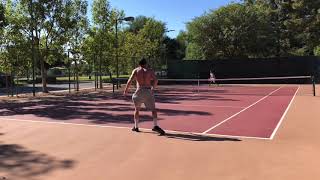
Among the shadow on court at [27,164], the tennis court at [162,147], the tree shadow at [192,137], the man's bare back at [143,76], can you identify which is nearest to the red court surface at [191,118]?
the tennis court at [162,147]

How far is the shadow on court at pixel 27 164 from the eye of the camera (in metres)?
7.51

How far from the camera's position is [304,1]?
163 feet

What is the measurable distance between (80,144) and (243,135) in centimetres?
350

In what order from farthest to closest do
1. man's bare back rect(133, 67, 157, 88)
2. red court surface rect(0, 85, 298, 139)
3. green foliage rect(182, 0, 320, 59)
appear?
green foliage rect(182, 0, 320, 59) → red court surface rect(0, 85, 298, 139) → man's bare back rect(133, 67, 157, 88)

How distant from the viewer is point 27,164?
26.9 feet

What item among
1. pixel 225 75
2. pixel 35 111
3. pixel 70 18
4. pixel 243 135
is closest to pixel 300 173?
pixel 243 135

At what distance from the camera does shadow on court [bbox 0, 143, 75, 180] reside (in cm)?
751

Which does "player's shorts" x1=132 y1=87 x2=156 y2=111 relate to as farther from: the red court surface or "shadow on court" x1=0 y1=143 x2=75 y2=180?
"shadow on court" x1=0 y1=143 x2=75 y2=180

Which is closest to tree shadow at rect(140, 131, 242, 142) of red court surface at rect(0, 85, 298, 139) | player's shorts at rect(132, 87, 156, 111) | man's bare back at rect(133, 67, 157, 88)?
red court surface at rect(0, 85, 298, 139)

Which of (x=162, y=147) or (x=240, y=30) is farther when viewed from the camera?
(x=240, y=30)

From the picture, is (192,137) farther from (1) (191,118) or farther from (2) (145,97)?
(1) (191,118)

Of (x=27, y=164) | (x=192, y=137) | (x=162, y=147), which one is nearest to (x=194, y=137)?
(x=192, y=137)

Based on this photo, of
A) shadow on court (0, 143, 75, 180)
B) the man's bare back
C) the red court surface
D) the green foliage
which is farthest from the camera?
the green foliage

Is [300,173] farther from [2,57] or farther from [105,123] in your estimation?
[2,57]
